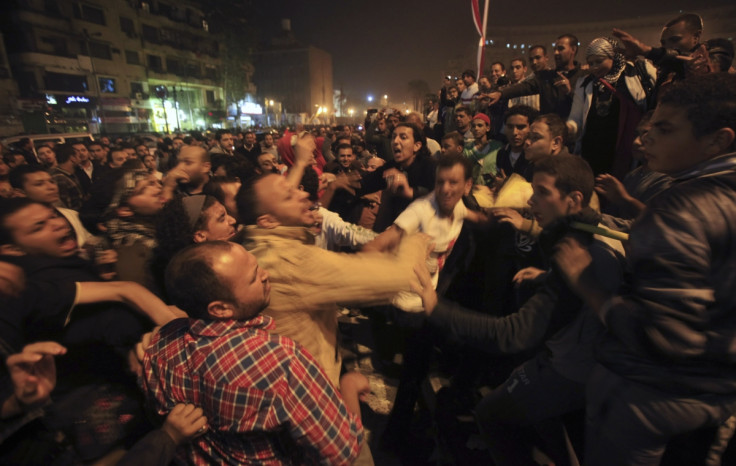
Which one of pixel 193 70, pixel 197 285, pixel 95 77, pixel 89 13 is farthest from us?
pixel 193 70

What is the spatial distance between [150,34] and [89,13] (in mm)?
8754

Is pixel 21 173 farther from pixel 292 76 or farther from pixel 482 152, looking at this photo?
pixel 292 76

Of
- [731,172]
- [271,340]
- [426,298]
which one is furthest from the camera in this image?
[426,298]

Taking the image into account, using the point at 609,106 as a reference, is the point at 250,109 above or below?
above

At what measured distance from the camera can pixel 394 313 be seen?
2.85 metres

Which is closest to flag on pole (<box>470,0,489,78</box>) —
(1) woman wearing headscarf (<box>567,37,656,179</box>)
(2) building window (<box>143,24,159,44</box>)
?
(1) woman wearing headscarf (<box>567,37,656,179</box>)

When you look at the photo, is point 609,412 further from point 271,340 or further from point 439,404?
point 439,404

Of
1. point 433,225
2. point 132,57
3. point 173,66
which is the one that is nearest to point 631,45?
point 433,225

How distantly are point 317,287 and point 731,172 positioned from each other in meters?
1.79

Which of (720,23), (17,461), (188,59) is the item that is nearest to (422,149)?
(17,461)

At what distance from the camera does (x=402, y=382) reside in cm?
297

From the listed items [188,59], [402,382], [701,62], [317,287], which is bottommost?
[402,382]

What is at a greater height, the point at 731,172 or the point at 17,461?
the point at 731,172

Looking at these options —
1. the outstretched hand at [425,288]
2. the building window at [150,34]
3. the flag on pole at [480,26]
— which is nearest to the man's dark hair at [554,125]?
the outstretched hand at [425,288]
